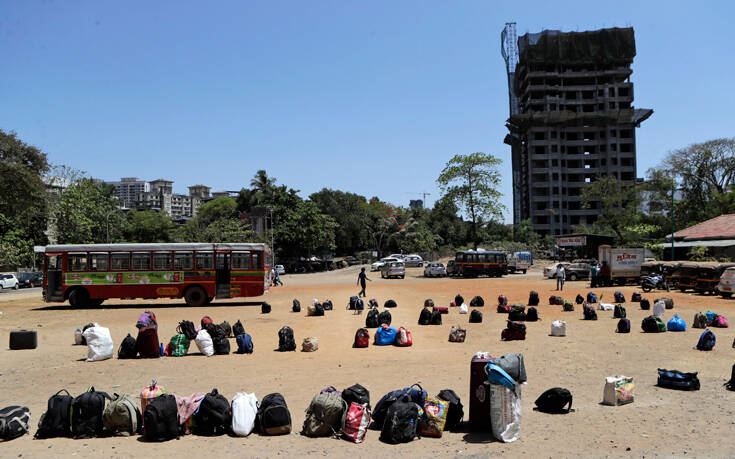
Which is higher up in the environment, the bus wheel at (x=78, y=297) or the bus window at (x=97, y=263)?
the bus window at (x=97, y=263)

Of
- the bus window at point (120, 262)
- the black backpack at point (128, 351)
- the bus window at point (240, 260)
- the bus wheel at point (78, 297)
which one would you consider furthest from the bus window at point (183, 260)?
the black backpack at point (128, 351)

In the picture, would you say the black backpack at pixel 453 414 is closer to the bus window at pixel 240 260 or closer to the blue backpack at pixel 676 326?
the blue backpack at pixel 676 326

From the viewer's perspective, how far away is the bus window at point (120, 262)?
2669 cm

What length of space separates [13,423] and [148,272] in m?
20.1

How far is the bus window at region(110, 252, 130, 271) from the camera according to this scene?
87.6 ft

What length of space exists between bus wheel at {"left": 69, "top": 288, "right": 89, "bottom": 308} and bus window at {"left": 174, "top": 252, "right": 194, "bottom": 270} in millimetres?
4634

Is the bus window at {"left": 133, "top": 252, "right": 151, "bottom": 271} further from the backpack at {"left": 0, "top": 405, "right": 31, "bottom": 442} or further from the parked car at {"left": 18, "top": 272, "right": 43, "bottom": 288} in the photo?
the parked car at {"left": 18, "top": 272, "right": 43, "bottom": 288}

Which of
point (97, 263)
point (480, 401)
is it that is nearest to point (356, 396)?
point (480, 401)

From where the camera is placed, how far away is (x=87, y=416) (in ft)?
25.5

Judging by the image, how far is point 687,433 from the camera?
24.7 ft

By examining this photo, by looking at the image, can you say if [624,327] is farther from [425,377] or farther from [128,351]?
[128,351]

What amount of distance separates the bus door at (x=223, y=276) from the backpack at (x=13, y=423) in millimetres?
19480

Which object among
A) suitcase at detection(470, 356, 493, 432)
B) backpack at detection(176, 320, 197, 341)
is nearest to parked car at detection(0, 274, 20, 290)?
backpack at detection(176, 320, 197, 341)

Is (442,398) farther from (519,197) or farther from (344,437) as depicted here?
(519,197)
